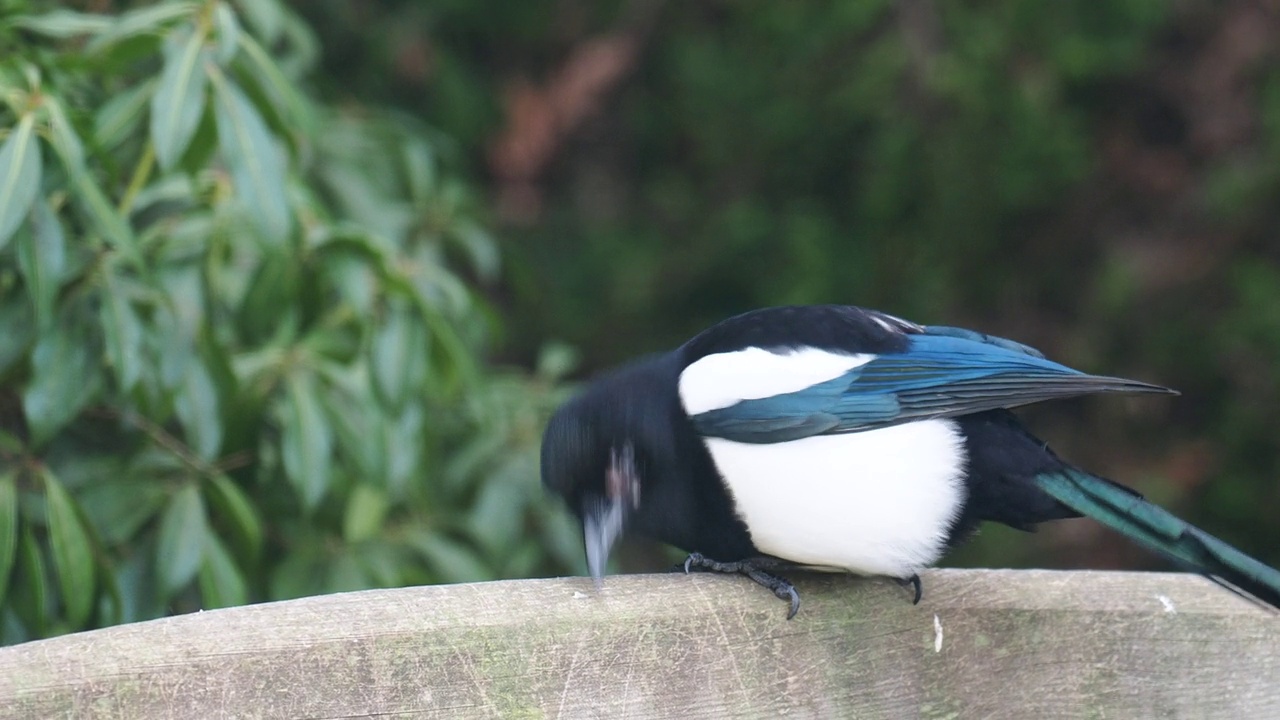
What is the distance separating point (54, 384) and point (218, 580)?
0.31 meters

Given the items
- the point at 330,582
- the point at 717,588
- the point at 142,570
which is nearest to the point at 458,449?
the point at 330,582

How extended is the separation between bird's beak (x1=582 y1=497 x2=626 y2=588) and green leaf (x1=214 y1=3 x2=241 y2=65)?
704 millimetres

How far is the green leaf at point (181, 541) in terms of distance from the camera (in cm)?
173

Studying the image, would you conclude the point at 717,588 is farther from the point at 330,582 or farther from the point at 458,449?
the point at 458,449

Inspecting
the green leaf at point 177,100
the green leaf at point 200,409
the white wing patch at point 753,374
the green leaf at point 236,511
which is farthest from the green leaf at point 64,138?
the white wing patch at point 753,374

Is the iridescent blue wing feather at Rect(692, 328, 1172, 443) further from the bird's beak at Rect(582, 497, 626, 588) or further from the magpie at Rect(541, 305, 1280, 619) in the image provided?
the bird's beak at Rect(582, 497, 626, 588)

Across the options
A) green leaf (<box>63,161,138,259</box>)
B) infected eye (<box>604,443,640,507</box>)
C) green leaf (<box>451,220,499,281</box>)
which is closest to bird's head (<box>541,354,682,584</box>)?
infected eye (<box>604,443,640,507</box>)

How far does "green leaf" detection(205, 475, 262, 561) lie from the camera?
5.82 ft

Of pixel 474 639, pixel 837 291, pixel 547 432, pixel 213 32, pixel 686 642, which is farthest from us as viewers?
pixel 837 291

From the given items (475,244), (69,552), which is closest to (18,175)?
(69,552)

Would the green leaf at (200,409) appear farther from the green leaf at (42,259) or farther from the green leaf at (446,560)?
the green leaf at (446,560)

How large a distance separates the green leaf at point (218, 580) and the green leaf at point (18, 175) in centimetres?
45

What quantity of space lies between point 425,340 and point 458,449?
64 centimetres

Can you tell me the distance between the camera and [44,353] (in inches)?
64.0
